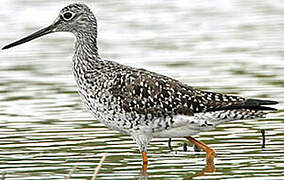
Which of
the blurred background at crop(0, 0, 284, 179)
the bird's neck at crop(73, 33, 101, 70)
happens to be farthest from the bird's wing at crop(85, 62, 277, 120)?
the blurred background at crop(0, 0, 284, 179)

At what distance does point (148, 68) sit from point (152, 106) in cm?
737

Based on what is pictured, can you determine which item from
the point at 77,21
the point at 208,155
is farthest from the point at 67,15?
the point at 208,155

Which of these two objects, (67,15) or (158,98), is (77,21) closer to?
(67,15)

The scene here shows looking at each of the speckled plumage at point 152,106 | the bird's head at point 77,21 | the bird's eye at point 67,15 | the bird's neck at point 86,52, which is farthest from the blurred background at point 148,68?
the bird's eye at point 67,15

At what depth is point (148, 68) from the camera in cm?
2175

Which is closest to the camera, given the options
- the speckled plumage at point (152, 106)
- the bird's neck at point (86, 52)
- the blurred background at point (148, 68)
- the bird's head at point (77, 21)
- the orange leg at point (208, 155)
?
the orange leg at point (208, 155)

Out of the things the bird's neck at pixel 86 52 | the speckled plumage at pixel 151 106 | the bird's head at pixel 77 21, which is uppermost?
the bird's head at pixel 77 21

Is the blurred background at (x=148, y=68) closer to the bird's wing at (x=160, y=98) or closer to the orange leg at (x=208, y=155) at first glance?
the orange leg at (x=208, y=155)

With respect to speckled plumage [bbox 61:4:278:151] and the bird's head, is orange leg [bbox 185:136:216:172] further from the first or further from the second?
the bird's head

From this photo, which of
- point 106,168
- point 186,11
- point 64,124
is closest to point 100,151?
point 106,168

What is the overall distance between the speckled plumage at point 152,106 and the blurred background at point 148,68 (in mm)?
599

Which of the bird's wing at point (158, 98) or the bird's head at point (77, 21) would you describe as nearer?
the bird's wing at point (158, 98)

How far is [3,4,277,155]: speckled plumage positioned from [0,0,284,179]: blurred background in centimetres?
60

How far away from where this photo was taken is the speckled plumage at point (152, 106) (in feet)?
47.0
